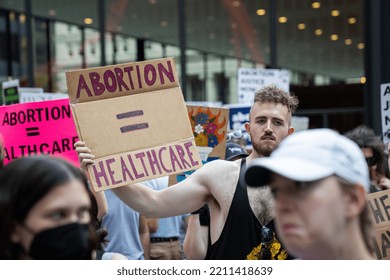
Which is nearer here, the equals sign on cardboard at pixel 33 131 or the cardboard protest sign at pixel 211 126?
the equals sign on cardboard at pixel 33 131

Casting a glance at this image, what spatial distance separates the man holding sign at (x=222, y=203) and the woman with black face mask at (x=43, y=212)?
1.54 meters

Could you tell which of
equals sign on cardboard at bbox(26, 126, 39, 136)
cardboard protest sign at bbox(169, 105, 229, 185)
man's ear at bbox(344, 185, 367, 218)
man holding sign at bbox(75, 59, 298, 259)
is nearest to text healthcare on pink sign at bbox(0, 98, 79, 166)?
equals sign on cardboard at bbox(26, 126, 39, 136)

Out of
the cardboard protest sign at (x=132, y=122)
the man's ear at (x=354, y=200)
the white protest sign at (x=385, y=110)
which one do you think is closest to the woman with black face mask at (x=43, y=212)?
the man's ear at (x=354, y=200)

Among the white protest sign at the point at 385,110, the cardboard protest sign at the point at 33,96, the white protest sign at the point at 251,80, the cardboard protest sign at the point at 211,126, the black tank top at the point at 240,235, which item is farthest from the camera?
the white protest sign at the point at 251,80

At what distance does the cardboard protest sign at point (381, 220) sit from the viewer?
14.7ft

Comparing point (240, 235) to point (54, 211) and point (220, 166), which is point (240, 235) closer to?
point (220, 166)

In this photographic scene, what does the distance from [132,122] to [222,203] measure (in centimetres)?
61

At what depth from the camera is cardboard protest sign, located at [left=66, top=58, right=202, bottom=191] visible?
152 inches

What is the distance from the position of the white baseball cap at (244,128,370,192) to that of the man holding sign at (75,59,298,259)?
1900 mm

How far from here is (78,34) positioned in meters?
14.6

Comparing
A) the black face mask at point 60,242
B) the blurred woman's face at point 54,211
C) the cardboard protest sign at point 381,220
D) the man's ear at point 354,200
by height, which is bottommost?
the cardboard protest sign at point 381,220

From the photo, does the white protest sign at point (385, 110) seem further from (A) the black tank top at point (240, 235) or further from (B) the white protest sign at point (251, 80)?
(A) the black tank top at point (240, 235)

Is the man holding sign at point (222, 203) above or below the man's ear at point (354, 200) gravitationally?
below
